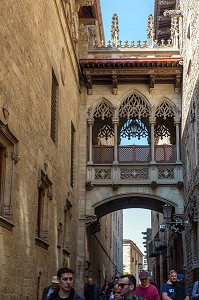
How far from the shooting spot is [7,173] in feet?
34.4

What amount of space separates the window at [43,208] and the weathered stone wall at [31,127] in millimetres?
301

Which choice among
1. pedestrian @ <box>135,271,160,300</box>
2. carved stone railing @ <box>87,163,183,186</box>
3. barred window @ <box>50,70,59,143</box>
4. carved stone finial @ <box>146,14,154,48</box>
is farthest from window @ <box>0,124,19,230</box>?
carved stone finial @ <box>146,14,154,48</box>

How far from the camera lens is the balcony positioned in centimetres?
2111

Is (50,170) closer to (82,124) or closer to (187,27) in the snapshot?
(82,124)

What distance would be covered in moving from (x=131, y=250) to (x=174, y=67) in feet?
203

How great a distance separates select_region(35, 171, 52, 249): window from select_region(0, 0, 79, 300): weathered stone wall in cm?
30

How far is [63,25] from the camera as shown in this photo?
17750 millimetres

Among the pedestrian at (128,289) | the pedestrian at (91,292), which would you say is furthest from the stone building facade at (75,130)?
the pedestrian at (128,289)

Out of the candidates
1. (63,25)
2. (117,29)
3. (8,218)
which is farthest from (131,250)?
(8,218)

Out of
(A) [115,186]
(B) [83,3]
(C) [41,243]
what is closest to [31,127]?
(C) [41,243]

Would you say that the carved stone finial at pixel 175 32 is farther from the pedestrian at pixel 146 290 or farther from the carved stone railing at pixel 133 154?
the pedestrian at pixel 146 290

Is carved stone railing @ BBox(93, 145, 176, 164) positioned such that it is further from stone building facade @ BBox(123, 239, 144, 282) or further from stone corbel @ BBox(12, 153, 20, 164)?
stone building facade @ BBox(123, 239, 144, 282)

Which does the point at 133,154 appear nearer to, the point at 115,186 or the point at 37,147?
the point at 115,186

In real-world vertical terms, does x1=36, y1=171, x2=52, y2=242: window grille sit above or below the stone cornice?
below
